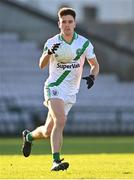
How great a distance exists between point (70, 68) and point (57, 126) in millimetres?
932

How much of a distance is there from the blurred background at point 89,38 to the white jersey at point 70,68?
18.8 meters

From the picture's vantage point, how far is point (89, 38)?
34.7 metres

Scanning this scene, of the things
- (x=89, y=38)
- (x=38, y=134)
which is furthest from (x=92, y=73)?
(x=89, y=38)

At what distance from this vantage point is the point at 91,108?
33344 millimetres

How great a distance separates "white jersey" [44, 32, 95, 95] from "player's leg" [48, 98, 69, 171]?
0.32m

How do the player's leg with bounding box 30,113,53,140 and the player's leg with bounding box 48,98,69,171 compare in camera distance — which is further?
the player's leg with bounding box 30,113,53,140

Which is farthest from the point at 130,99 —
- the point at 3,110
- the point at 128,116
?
the point at 3,110

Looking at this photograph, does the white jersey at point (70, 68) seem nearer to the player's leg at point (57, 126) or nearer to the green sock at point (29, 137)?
the player's leg at point (57, 126)

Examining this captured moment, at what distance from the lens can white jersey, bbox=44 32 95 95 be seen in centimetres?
1429

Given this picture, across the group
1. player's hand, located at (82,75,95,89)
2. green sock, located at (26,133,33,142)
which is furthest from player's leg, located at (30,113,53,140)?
player's hand, located at (82,75,95,89)

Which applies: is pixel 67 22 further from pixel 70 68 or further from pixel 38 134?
pixel 38 134

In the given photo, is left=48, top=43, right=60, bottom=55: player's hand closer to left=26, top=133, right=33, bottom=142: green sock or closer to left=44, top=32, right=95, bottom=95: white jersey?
left=44, top=32, right=95, bottom=95: white jersey

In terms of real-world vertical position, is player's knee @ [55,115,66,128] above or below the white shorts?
below

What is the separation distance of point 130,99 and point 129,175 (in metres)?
21.5
